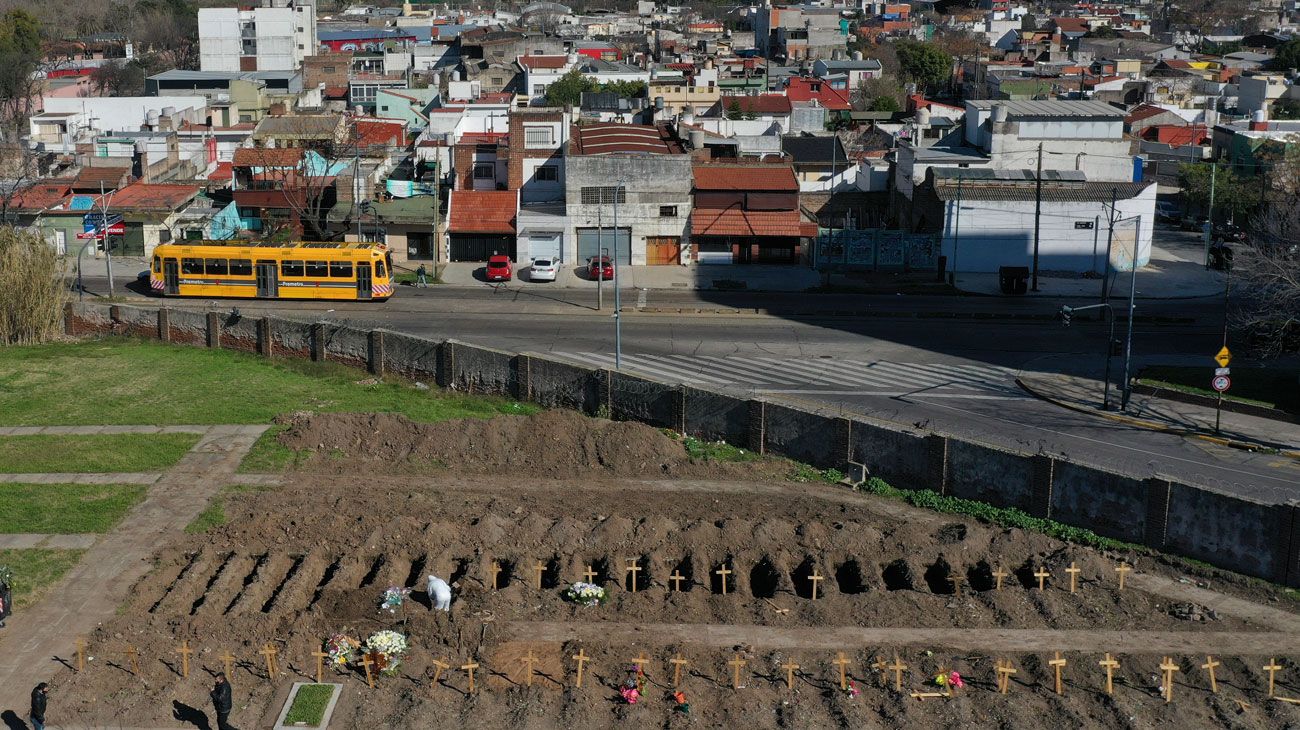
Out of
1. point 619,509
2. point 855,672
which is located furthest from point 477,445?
point 855,672

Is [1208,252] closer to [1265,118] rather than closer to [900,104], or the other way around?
[1265,118]

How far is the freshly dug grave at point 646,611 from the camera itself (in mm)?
25375

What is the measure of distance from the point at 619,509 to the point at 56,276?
99.8ft

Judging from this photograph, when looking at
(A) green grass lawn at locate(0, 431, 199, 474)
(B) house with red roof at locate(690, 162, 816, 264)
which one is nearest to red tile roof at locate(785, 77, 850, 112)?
(B) house with red roof at locate(690, 162, 816, 264)

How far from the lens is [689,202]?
68.8m

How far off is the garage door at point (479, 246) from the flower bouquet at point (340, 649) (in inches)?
1685

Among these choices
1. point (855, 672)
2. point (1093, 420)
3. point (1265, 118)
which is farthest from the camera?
point (1265, 118)

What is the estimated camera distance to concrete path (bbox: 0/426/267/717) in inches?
1067

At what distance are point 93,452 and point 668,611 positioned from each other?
1961 centimetres

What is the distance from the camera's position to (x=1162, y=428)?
42.6 m

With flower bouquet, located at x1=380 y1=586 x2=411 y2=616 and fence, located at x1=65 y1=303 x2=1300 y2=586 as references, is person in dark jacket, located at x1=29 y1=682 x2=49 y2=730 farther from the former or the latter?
fence, located at x1=65 y1=303 x2=1300 y2=586

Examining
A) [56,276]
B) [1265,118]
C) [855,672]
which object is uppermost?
[1265,118]

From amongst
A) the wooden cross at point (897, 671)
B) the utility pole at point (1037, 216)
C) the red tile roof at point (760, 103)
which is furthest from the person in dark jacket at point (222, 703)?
the red tile roof at point (760, 103)

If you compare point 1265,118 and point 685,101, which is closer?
point 1265,118
